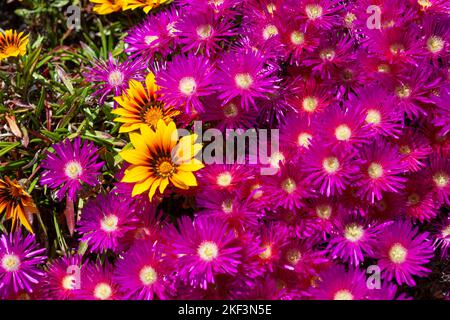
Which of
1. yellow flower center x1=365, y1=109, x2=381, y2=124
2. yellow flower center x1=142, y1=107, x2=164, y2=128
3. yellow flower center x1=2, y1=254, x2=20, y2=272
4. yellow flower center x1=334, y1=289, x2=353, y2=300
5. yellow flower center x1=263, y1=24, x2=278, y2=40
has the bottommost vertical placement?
yellow flower center x1=334, y1=289, x2=353, y2=300

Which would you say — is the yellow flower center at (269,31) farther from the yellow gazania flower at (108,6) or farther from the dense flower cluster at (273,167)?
the yellow gazania flower at (108,6)

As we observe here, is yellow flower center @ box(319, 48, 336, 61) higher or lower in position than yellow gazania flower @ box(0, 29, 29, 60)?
lower

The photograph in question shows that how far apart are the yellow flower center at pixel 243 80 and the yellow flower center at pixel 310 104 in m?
0.21

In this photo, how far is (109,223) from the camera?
5.66 ft

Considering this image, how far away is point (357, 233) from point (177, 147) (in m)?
0.57

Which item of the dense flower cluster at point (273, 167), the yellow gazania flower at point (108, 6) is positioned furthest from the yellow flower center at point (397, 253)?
the yellow gazania flower at point (108, 6)

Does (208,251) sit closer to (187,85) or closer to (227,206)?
(227,206)

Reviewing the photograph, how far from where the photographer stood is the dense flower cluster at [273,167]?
1.62 meters

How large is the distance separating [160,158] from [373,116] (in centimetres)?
64

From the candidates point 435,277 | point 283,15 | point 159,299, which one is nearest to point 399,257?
point 435,277

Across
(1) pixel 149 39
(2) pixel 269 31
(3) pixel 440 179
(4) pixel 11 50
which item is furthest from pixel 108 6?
(3) pixel 440 179

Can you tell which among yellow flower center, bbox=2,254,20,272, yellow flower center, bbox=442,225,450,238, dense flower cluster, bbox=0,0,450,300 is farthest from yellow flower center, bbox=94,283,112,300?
yellow flower center, bbox=442,225,450,238

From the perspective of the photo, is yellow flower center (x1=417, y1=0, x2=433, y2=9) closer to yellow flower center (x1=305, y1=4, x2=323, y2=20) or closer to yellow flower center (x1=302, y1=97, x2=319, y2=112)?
yellow flower center (x1=305, y1=4, x2=323, y2=20)

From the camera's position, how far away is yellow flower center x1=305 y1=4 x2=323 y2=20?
1842 mm
